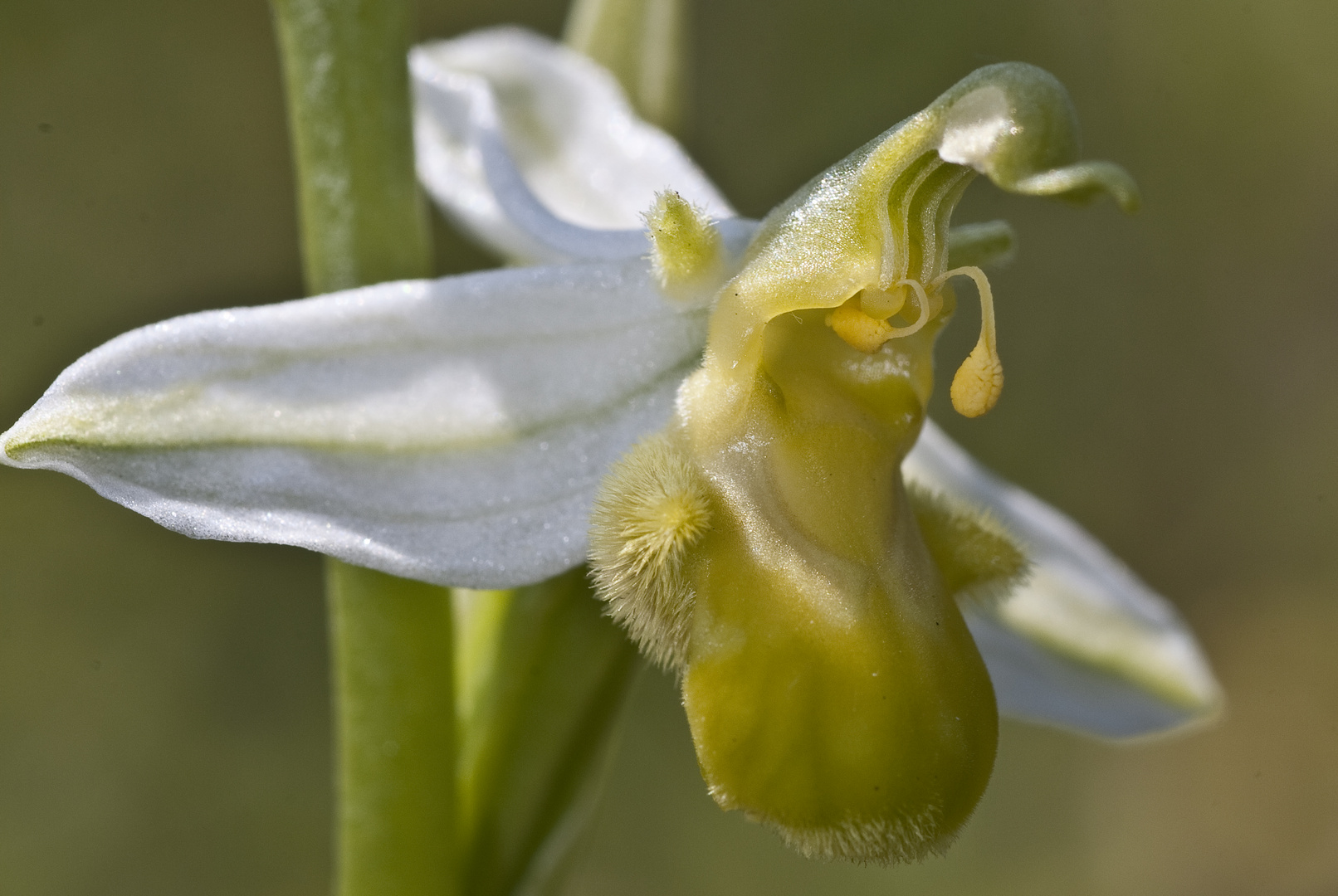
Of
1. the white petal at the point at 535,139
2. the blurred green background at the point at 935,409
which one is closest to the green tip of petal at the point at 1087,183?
the white petal at the point at 535,139

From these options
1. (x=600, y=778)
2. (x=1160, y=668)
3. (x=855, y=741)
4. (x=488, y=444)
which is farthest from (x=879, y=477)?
(x=1160, y=668)

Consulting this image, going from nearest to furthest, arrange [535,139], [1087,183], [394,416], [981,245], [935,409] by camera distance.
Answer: [1087,183], [394,416], [981,245], [535,139], [935,409]

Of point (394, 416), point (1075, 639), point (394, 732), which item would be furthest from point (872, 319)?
point (1075, 639)

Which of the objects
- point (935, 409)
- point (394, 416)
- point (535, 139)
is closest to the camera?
point (394, 416)

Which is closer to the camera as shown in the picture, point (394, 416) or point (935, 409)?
point (394, 416)

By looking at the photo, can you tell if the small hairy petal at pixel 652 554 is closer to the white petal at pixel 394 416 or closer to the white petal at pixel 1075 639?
the white petal at pixel 394 416

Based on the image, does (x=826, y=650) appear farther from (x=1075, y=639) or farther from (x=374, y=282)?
(x=1075, y=639)

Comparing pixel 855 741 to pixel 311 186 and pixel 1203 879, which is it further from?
pixel 1203 879

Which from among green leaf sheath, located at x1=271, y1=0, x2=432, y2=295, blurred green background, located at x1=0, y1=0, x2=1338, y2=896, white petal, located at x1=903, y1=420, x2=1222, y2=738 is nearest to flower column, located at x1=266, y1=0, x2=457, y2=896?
green leaf sheath, located at x1=271, y1=0, x2=432, y2=295
